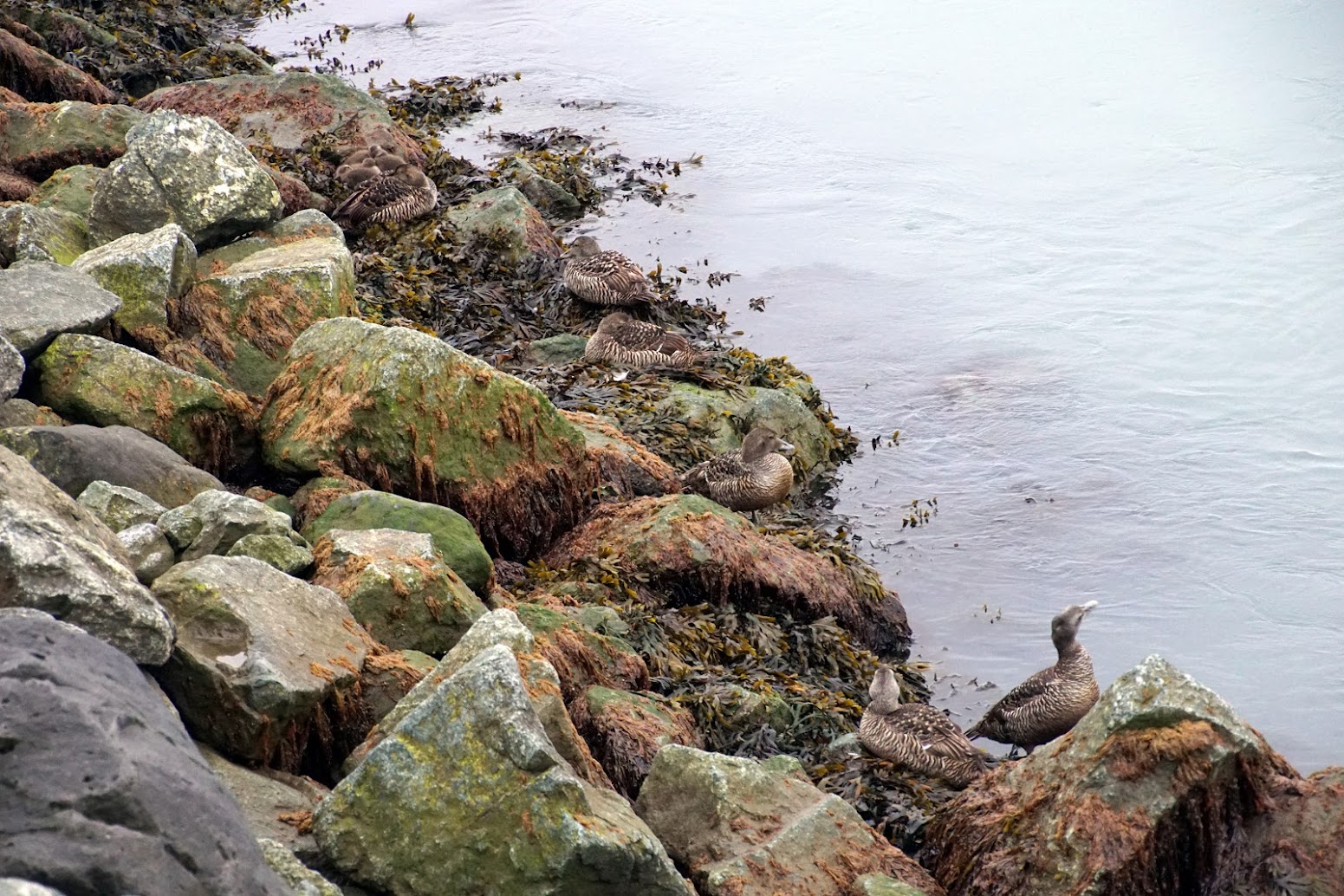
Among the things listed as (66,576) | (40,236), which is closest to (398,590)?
(66,576)

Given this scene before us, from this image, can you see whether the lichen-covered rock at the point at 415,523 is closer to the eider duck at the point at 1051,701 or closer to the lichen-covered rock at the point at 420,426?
the lichen-covered rock at the point at 420,426

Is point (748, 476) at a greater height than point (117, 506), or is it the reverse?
point (117, 506)

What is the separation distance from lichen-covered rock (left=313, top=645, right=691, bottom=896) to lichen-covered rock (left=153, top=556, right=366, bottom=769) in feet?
1.60

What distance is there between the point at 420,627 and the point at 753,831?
66.9 inches

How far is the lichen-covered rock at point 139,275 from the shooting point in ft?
26.6

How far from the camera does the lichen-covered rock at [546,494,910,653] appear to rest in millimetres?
8039

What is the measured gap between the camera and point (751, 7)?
2505 centimetres

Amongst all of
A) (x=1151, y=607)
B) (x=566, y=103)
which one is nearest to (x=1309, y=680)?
(x=1151, y=607)

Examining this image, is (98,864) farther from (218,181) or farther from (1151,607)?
(1151,607)

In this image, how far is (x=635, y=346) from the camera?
11.4m

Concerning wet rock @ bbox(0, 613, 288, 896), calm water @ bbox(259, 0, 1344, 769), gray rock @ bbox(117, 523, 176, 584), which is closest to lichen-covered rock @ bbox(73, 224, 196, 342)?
gray rock @ bbox(117, 523, 176, 584)

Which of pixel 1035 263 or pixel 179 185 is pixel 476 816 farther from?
pixel 1035 263

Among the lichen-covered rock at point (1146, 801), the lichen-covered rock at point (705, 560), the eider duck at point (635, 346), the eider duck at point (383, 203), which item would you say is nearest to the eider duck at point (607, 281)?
the eider duck at point (635, 346)

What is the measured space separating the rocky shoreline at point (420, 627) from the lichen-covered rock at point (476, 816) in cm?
1
